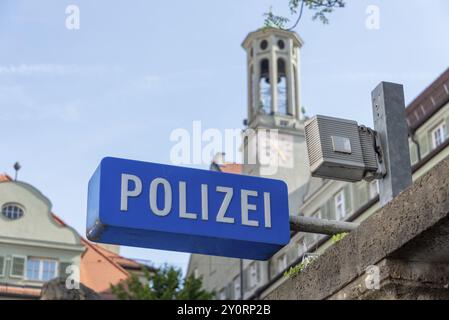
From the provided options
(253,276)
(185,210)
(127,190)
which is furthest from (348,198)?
(127,190)

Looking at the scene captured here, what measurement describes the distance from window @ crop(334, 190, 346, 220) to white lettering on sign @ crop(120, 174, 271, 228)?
38693mm

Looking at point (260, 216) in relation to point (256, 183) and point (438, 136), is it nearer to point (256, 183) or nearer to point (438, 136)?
point (256, 183)

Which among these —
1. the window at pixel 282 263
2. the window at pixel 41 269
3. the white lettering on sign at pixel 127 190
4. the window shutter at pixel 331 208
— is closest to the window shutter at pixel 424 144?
the window shutter at pixel 331 208

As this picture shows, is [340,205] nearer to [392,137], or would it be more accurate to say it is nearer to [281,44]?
[281,44]

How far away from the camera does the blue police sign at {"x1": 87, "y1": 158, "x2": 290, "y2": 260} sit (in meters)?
6.61

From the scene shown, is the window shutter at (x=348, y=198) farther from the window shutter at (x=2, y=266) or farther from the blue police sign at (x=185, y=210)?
the blue police sign at (x=185, y=210)

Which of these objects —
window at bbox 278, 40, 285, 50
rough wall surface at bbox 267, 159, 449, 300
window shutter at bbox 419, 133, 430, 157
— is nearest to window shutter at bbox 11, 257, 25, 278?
window shutter at bbox 419, 133, 430, 157

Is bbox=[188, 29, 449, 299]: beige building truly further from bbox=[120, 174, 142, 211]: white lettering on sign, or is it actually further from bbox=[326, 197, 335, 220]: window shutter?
bbox=[120, 174, 142, 211]: white lettering on sign

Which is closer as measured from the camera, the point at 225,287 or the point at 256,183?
the point at 256,183

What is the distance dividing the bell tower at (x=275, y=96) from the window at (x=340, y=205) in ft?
35.7

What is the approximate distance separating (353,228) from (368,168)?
1.42 feet

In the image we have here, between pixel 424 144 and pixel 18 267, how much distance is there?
18.9 meters

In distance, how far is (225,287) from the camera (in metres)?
57.8
